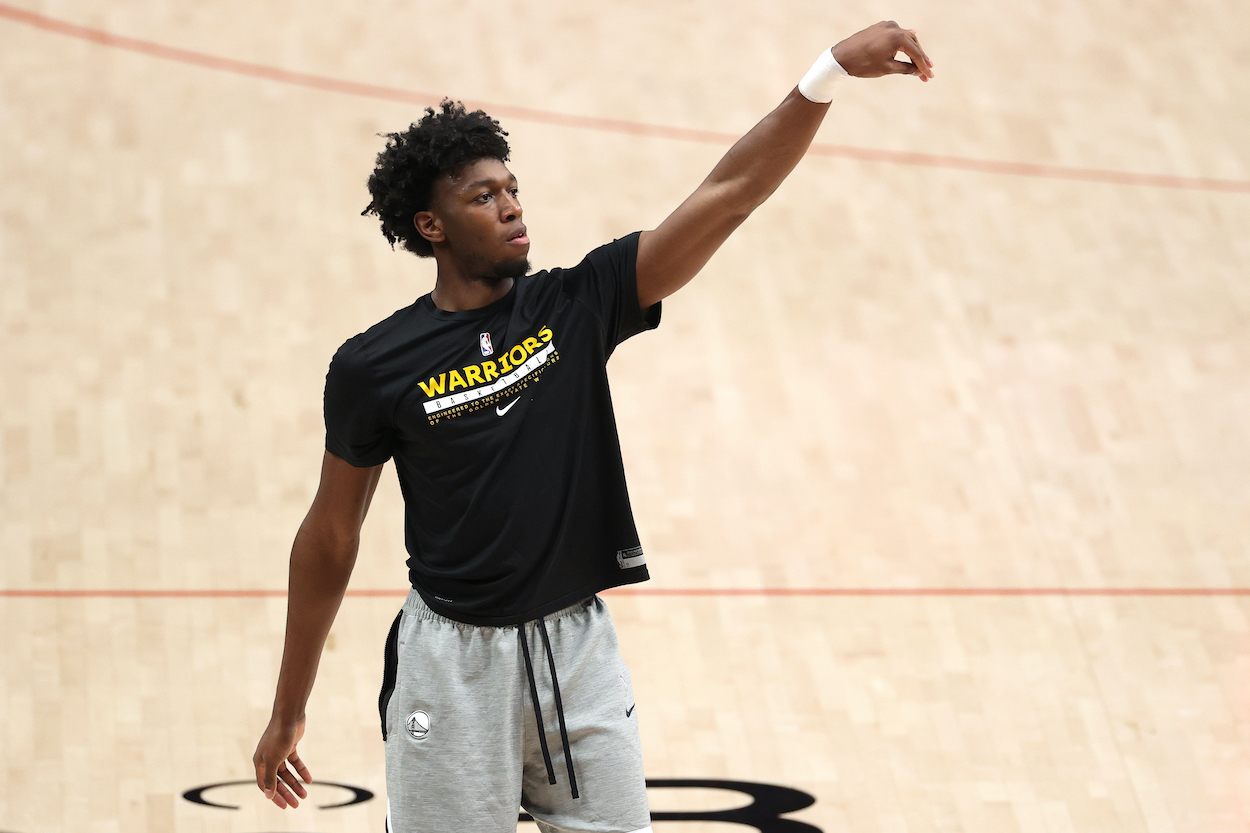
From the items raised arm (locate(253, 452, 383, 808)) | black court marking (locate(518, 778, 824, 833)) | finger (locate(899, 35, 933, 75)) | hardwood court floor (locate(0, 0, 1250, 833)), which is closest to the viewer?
finger (locate(899, 35, 933, 75))

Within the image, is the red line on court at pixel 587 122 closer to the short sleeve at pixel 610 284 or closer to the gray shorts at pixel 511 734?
the short sleeve at pixel 610 284

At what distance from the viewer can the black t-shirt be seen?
5.92ft

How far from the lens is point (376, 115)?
4.70 metres

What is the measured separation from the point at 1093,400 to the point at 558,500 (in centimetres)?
273

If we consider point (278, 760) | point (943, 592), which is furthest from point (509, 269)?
point (943, 592)

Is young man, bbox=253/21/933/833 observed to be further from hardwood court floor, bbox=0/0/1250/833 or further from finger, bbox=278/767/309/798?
hardwood court floor, bbox=0/0/1250/833

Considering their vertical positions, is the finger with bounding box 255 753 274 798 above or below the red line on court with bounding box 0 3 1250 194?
below

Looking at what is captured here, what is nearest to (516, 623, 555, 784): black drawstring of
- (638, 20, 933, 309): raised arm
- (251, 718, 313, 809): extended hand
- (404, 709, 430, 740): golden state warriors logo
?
(404, 709, 430, 740): golden state warriors logo

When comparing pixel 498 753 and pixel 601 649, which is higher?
pixel 601 649

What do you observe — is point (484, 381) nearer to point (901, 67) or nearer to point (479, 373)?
point (479, 373)

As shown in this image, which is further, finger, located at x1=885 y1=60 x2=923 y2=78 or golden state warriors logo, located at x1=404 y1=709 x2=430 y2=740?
golden state warriors logo, located at x1=404 y1=709 x2=430 y2=740

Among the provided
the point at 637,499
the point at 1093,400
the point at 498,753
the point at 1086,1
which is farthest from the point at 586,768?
the point at 1086,1

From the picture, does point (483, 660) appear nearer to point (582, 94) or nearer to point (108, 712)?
point (108, 712)

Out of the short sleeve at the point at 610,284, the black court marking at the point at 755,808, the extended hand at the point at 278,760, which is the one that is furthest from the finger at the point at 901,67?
the black court marking at the point at 755,808
